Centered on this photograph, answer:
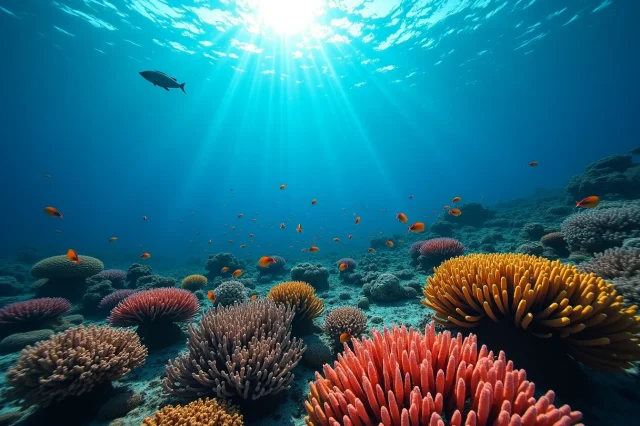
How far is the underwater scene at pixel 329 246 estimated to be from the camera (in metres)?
2.55

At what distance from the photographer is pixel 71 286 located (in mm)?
10211

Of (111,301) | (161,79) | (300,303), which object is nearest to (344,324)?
(300,303)

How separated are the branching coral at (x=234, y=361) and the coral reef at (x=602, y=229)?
929 cm

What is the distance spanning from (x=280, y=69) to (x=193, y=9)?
14913mm

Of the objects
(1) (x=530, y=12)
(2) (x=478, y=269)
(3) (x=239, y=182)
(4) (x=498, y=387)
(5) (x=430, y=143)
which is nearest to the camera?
(4) (x=498, y=387)

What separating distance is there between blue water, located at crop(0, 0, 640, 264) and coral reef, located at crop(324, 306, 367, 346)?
23645 mm

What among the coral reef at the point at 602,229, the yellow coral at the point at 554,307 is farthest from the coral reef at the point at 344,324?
the coral reef at the point at 602,229

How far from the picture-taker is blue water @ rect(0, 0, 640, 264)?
90.3ft

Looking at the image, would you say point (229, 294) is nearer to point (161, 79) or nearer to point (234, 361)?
point (234, 361)

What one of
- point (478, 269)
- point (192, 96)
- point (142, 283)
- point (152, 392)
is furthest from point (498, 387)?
point (192, 96)

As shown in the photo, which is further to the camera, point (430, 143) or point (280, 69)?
point (430, 143)

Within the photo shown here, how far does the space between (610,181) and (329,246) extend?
35.9m

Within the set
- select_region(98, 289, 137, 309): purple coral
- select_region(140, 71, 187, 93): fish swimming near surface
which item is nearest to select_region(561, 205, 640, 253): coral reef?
select_region(140, 71, 187, 93): fish swimming near surface

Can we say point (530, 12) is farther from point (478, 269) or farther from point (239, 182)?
point (239, 182)
